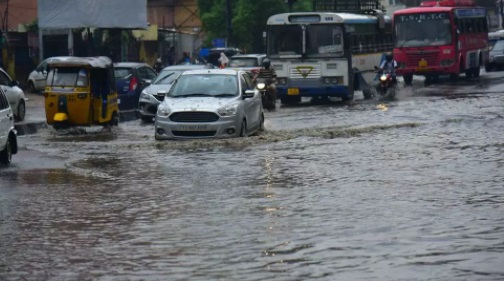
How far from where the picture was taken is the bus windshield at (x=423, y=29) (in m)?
46.7

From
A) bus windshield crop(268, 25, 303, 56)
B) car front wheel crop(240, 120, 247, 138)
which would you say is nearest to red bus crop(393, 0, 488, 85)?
bus windshield crop(268, 25, 303, 56)

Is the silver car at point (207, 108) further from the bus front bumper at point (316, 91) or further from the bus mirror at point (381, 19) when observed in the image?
the bus mirror at point (381, 19)

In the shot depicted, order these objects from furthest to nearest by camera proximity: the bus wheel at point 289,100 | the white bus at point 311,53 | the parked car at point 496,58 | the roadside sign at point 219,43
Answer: the roadside sign at point 219,43 < the parked car at point 496,58 < the bus wheel at point 289,100 < the white bus at point 311,53

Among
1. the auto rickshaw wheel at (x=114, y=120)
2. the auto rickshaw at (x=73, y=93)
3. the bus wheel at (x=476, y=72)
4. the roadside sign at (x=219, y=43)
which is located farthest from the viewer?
the roadside sign at (x=219, y=43)

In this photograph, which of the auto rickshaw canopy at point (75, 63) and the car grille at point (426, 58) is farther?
the car grille at point (426, 58)

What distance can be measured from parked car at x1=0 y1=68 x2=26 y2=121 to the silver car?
837 cm

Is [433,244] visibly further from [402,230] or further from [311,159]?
[311,159]

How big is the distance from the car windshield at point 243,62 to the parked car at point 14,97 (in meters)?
9.73

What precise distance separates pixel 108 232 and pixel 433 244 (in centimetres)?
350

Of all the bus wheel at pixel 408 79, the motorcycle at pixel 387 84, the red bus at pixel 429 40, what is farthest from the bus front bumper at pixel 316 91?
the bus wheel at pixel 408 79

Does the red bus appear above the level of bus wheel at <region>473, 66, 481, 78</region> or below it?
above

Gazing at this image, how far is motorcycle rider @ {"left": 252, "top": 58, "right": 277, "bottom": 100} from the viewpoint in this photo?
114ft

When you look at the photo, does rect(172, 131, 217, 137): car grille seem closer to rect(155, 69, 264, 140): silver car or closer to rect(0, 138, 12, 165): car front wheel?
rect(155, 69, 264, 140): silver car

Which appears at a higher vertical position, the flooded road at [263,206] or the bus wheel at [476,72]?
the bus wheel at [476,72]
